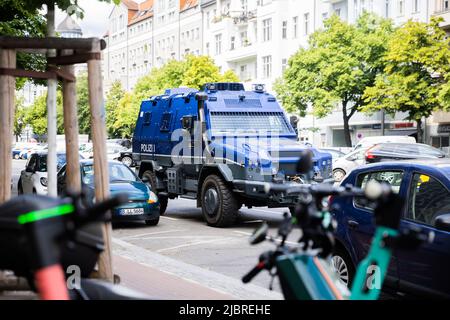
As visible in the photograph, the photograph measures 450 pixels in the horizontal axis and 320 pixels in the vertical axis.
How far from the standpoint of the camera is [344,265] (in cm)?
751

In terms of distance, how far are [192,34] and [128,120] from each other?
1251 centimetres

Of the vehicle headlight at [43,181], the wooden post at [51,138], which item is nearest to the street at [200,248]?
the wooden post at [51,138]

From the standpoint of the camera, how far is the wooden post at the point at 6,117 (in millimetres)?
6320

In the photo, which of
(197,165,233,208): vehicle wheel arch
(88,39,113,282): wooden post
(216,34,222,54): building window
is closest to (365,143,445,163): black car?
(197,165,233,208): vehicle wheel arch

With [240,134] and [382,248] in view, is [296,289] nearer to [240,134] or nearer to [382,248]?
[382,248]

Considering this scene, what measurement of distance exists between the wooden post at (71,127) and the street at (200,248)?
1.97 m

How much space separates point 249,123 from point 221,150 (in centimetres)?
132

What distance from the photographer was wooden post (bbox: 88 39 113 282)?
6180 mm

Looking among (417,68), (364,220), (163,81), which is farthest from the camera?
(163,81)

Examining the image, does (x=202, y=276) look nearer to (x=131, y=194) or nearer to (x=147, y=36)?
(x=131, y=194)

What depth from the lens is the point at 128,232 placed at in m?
14.2

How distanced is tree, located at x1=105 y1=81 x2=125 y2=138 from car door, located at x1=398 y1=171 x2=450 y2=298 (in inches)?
2874

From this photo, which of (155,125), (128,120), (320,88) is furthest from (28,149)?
→ (155,125)

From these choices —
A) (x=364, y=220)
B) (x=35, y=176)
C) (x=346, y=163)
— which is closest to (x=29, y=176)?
(x=35, y=176)
